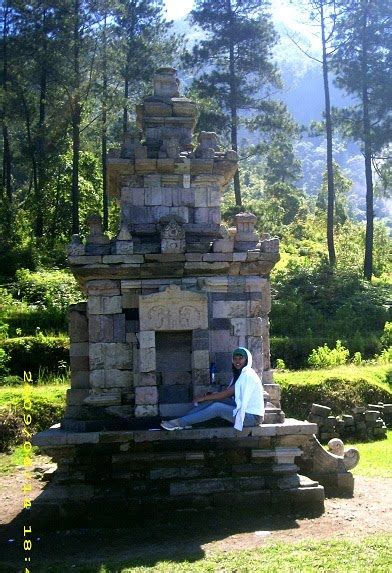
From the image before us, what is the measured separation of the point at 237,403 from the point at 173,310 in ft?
5.46

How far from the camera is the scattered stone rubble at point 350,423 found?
567 inches

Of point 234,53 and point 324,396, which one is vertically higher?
point 234,53

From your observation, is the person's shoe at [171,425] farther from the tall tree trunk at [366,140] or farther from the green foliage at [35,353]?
the tall tree trunk at [366,140]

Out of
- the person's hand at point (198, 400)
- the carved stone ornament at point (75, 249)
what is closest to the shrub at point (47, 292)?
the carved stone ornament at point (75, 249)

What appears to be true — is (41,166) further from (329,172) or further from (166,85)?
(166,85)

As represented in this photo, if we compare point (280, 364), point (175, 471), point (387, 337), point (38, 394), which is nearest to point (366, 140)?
point (387, 337)

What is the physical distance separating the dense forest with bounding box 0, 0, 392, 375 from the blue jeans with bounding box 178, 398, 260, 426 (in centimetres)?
1436

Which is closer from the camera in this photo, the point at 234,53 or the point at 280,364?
the point at 280,364

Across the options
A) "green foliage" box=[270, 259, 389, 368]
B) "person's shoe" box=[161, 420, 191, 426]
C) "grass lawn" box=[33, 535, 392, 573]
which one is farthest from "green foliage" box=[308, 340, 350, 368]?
"grass lawn" box=[33, 535, 392, 573]

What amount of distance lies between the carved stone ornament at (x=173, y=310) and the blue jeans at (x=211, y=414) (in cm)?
115

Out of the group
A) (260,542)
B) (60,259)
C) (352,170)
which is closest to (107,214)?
(60,259)

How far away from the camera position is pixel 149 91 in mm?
30375

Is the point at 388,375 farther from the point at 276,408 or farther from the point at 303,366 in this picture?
the point at 276,408

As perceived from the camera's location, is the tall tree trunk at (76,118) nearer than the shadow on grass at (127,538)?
No
